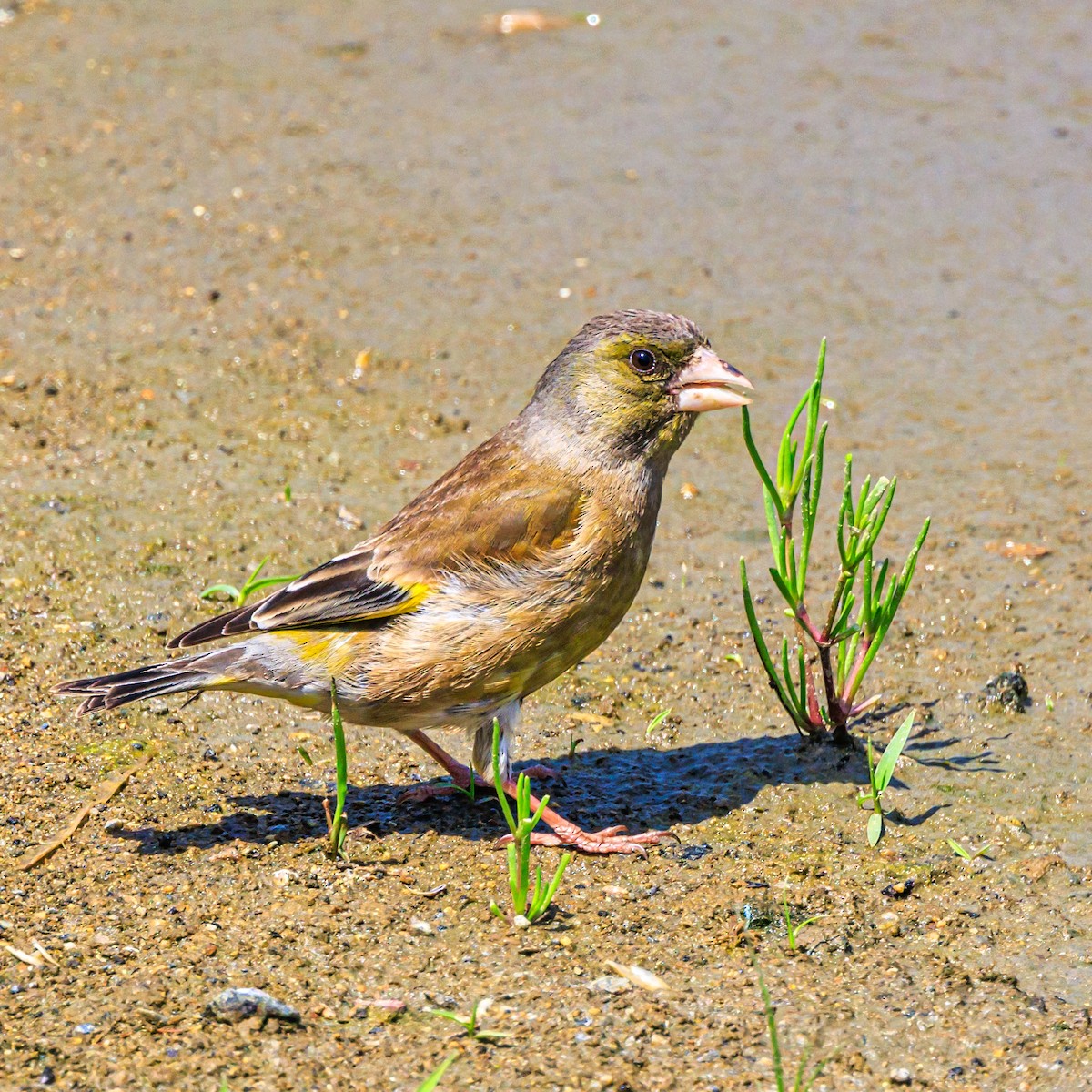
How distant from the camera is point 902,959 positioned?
13.3 ft

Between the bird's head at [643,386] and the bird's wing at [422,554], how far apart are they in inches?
9.5

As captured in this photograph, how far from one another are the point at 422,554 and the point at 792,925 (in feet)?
5.26

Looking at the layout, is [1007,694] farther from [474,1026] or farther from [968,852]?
[474,1026]

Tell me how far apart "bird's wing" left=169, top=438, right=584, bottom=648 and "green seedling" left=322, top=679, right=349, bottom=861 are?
268mm

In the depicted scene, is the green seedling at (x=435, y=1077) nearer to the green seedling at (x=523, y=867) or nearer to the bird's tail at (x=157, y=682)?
the green seedling at (x=523, y=867)

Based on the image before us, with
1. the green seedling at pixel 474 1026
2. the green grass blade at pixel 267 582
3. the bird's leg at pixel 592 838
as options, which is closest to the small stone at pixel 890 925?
the bird's leg at pixel 592 838

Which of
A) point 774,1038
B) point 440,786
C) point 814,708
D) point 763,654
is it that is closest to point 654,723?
point 814,708

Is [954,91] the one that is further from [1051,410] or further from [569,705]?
[569,705]

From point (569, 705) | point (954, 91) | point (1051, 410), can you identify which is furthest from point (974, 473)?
point (954, 91)

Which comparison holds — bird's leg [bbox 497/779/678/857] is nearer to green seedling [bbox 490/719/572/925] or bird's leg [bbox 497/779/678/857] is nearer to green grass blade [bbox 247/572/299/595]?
green seedling [bbox 490/719/572/925]

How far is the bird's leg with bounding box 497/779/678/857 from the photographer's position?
4598 millimetres

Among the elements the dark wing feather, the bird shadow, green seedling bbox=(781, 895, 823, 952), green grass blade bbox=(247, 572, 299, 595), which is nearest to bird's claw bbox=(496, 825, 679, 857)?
the bird shadow

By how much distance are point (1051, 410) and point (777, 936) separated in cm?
409

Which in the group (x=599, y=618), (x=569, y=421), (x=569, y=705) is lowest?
(x=569, y=705)
